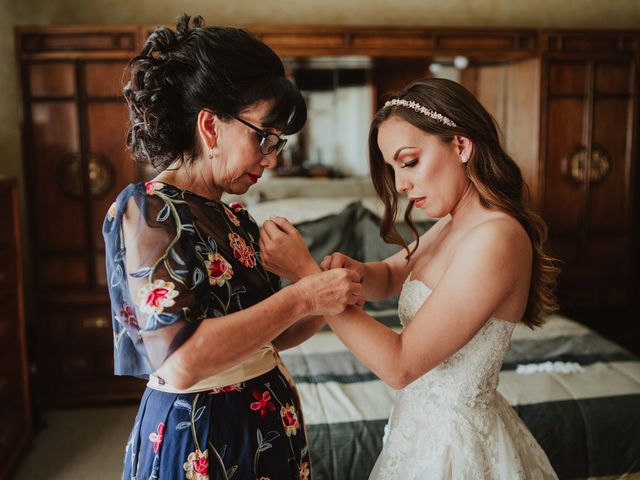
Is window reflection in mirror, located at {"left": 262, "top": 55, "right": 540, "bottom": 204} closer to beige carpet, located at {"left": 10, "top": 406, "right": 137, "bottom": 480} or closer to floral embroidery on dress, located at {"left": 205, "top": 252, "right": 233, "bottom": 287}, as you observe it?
beige carpet, located at {"left": 10, "top": 406, "right": 137, "bottom": 480}

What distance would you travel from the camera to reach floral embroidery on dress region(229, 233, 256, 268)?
117 centimetres

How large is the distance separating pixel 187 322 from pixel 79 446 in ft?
8.48

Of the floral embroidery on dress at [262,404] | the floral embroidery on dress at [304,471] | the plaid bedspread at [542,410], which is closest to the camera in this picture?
the floral embroidery on dress at [262,404]

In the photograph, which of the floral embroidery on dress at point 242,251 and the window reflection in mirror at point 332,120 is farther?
the window reflection in mirror at point 332,120

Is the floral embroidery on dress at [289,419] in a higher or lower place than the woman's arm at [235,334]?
lower

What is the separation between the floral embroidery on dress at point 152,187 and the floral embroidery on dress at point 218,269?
0.15 m

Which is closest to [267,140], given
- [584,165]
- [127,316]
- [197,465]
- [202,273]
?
[202,273]

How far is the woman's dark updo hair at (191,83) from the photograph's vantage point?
3.61ft

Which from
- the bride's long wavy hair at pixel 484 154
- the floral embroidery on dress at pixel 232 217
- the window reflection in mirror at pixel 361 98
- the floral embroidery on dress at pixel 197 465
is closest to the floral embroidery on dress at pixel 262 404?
the floral embroidery on dress at pixel 197 465

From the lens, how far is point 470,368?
4.53ft

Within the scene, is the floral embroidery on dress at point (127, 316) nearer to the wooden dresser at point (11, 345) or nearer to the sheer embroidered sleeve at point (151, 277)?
the sheer embroidered sleeve at point (151, 277)

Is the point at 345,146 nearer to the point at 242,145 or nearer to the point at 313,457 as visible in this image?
the point at 313,457

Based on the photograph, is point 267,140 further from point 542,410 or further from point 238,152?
point 542,410

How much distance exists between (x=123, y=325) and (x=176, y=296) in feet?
0.56
